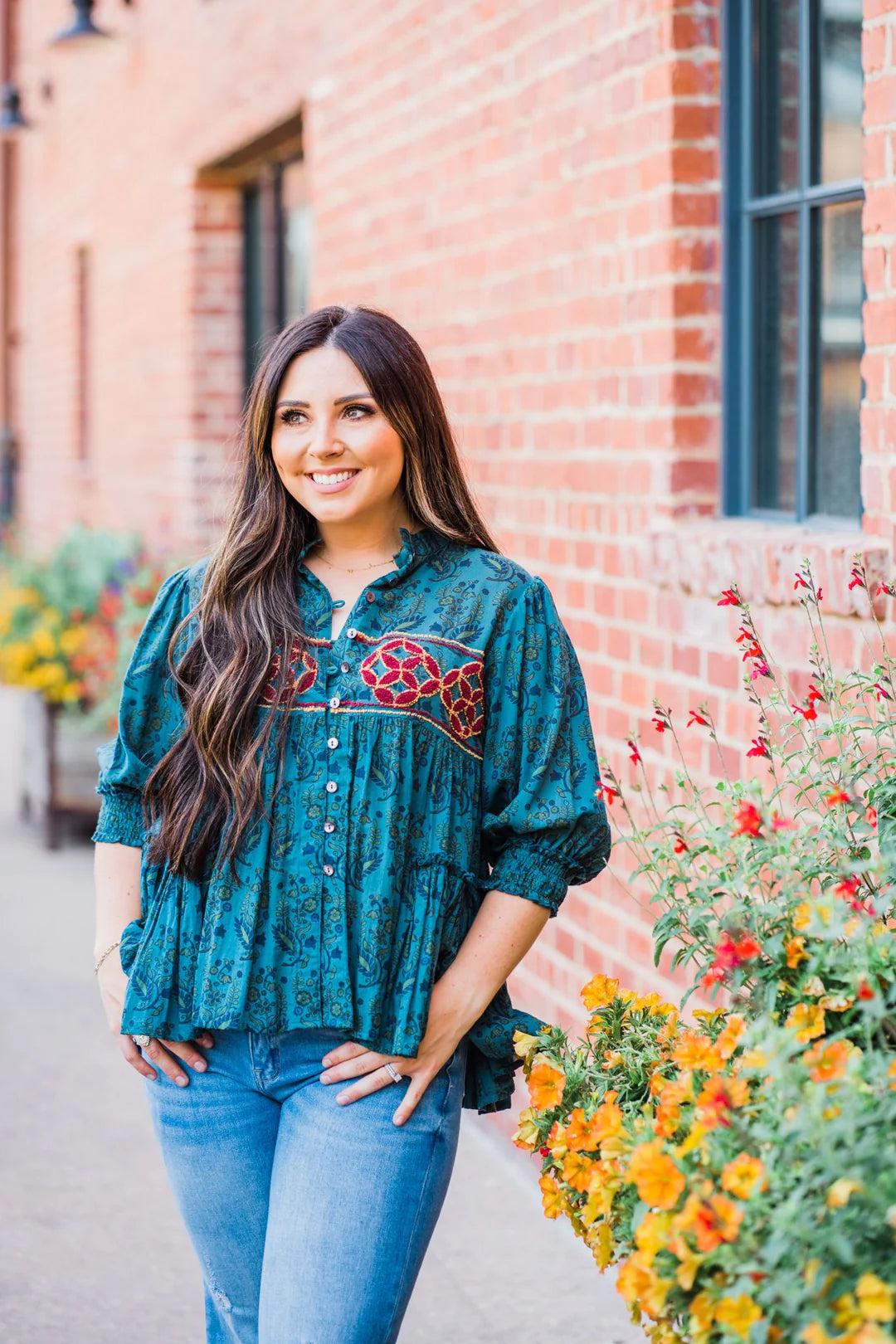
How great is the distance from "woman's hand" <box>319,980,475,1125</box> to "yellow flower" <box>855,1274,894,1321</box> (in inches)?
34.1

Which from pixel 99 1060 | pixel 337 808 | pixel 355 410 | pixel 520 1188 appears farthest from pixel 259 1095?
pixel 99 1060

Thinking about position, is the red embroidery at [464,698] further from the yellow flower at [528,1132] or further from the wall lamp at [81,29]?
the wall lamp at [81,29]

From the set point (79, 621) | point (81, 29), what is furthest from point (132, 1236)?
point (81, 29)

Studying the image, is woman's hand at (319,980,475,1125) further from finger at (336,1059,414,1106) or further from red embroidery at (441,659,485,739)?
red embroidery at (441,659,485,739)

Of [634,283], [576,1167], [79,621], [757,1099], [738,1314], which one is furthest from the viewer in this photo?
[79,621]

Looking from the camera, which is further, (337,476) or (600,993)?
(337,476)

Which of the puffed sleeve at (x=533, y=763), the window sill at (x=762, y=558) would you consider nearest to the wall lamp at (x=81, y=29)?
the window sill at (x=762, y=558)

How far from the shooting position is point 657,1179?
5.55 feet

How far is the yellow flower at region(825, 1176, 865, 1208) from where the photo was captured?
1500 mm

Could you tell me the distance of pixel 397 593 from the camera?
2.37 meters

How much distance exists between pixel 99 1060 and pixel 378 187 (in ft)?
9.40

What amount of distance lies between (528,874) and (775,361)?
180 centimetres

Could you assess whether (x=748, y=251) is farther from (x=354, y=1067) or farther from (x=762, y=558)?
(x=354, y=1067)

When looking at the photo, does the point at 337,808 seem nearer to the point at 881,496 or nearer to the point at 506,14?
the point at 881,496
